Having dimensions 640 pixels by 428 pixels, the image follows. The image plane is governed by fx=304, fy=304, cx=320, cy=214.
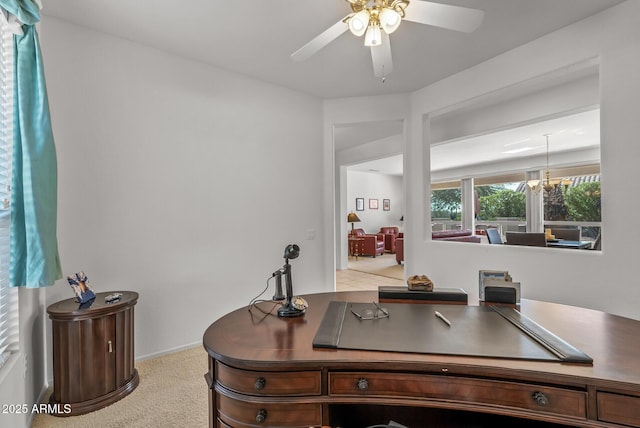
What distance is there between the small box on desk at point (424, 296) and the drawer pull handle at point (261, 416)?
0.79 meters

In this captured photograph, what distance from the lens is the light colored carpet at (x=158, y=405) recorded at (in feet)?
5.93

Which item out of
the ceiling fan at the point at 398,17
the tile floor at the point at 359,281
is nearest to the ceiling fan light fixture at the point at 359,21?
the ceiling fan at the point at 398,17

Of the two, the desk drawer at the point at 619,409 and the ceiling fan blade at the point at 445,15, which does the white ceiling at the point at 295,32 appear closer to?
the ceiling fan blade at the point at 445,15

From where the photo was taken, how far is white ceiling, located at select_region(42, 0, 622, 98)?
2.18 m

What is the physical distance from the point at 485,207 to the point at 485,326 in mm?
8752

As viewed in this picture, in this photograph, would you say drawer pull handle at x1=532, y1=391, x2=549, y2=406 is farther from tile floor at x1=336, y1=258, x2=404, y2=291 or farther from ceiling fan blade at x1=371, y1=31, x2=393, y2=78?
tile floor at x1=336, y1=258, x2=404, y2=291

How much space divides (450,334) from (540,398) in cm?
31

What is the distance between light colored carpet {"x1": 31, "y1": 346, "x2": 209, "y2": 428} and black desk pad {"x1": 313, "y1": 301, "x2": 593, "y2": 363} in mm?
1248

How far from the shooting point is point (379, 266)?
7.21 metres

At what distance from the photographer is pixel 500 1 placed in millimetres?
2170

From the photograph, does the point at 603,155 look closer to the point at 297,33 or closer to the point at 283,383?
the point at 297,33

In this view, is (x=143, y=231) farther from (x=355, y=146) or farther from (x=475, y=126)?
A: (x=355, y=146)

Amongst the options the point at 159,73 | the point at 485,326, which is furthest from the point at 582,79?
the point at 159,73

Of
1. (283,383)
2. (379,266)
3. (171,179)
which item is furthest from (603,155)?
(379,266)
